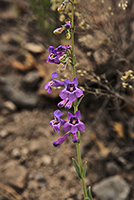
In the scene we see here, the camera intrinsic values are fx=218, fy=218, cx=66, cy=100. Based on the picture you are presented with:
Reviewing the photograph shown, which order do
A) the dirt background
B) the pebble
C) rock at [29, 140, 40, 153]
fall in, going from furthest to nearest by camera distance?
rock at [29, 140, 40, 153]
the pebble
the dirt background

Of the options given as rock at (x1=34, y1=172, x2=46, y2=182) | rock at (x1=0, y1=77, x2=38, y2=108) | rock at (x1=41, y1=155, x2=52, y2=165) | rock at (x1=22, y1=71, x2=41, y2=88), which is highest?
rock at (x1=22, y1=71, x2=41, y2=88)

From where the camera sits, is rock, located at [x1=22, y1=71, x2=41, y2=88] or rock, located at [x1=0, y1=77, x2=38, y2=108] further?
rock, located at [x1=22, y1=71, x2=41, y2=88]

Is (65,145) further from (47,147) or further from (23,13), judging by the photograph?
(23,13)

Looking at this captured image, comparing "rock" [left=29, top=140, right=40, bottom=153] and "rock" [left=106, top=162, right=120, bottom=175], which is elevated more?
"rock" [left=29, top=140, right=40, bottom=153]

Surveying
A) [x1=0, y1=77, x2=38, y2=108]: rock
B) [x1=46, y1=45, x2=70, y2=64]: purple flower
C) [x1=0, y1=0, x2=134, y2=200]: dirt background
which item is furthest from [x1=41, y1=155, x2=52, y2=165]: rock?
[x1=46, y1=45, x2=70, y2=64]: purple flower

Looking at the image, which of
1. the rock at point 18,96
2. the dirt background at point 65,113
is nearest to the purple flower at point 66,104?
the dirt background at point 65,113

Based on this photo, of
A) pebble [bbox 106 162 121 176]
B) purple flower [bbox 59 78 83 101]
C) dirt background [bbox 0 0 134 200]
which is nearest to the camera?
purple flower [bbox 59 78 83 101]

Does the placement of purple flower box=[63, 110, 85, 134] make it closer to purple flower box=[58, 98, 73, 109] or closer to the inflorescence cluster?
the inflorescence cluster
